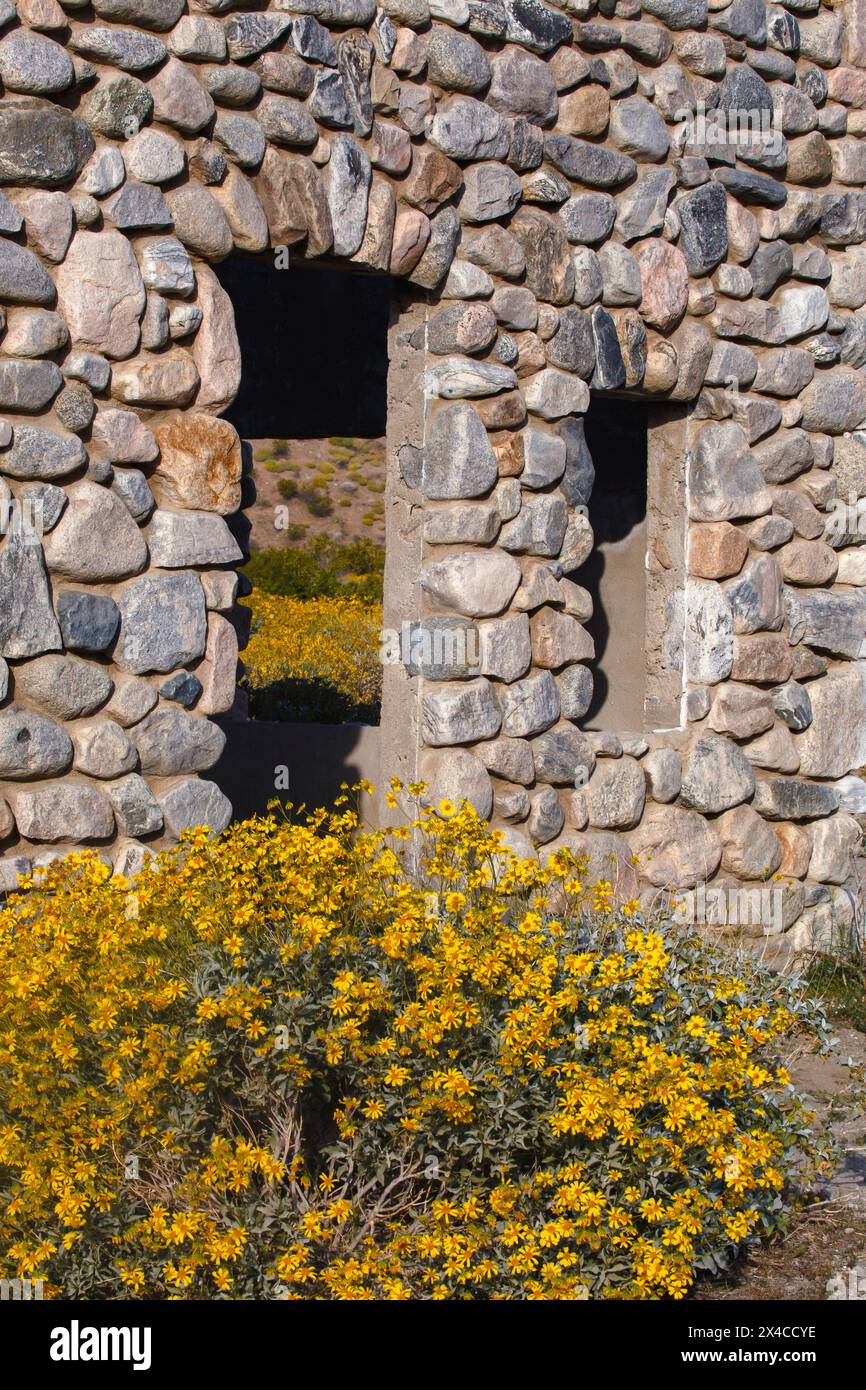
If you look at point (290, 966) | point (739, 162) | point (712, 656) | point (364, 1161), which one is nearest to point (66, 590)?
point (290, 966)

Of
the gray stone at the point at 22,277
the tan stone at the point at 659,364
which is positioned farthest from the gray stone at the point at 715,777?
the gray stone at the point at 22,277

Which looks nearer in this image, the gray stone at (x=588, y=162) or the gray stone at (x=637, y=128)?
the gray stone at (x=588, y=162)

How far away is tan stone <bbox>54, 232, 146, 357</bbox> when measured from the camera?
12.5ft

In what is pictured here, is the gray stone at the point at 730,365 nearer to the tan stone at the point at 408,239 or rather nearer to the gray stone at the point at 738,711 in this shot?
the gray stone at the point at 738,711

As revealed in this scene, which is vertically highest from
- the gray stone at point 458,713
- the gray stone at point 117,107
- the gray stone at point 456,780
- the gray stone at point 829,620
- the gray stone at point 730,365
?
the gray stone at point 117,107

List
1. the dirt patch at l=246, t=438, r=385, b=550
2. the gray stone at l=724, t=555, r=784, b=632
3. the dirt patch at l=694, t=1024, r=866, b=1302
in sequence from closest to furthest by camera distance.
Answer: the dirt patch at l=694, t=1024, r=866, b=1302 → the gray stone at l=724, t=555, r=784, b=632 → the dirt patch at l=246, t=438, r=385, b=550

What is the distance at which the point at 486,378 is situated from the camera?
4.64 meters

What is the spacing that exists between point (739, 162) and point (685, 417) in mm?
909

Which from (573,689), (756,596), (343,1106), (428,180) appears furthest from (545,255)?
(343,1106)

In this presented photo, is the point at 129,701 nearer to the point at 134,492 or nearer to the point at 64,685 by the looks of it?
the point at 64,685

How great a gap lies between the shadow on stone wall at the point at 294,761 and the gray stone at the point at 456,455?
1856 mm

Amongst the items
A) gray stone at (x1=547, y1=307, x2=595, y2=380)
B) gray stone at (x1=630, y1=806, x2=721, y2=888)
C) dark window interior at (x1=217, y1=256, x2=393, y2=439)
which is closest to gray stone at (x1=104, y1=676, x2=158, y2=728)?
gray stone at (x1=547, y1=307, x2=595, y2=380)

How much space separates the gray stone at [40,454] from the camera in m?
3.71

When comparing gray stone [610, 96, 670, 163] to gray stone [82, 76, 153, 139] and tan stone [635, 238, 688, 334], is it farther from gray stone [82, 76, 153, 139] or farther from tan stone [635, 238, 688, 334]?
gray stone [82, 76, 153, 139]
